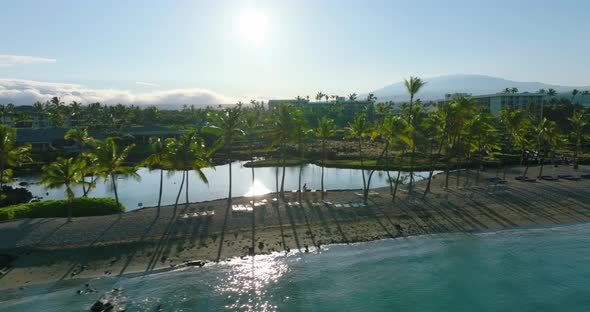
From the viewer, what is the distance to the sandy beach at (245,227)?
29.3 meters

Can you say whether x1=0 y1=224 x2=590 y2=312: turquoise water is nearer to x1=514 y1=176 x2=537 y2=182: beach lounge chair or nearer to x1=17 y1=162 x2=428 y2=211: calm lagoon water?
x1=17 y1=162 x2=428 y2=211: calm lagoon water

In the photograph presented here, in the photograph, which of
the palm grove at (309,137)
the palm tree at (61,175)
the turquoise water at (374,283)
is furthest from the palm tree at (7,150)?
the turquoise water at (374,283)

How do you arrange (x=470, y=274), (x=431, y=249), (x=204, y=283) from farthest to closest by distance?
(x=431, y=249), (x=470, y=274), (x=204, y=283)

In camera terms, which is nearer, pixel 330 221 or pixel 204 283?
pixel 204 283

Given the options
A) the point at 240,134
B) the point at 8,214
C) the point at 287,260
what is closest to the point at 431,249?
the point at 287,260

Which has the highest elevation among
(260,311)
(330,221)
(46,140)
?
(46,140)

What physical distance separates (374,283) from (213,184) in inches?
1610

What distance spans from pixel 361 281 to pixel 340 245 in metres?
5.38

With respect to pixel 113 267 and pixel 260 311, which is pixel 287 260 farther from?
pixel 113 267

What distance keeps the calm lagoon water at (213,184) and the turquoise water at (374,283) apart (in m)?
19.9

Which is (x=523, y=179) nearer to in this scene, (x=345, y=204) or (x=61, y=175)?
(x=345, y=204)

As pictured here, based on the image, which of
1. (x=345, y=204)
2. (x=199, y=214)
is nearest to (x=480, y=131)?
(x=345, y=204)

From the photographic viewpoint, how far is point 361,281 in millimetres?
28375

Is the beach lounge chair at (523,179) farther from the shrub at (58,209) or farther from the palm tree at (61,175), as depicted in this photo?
the palm tree at (61,175)
